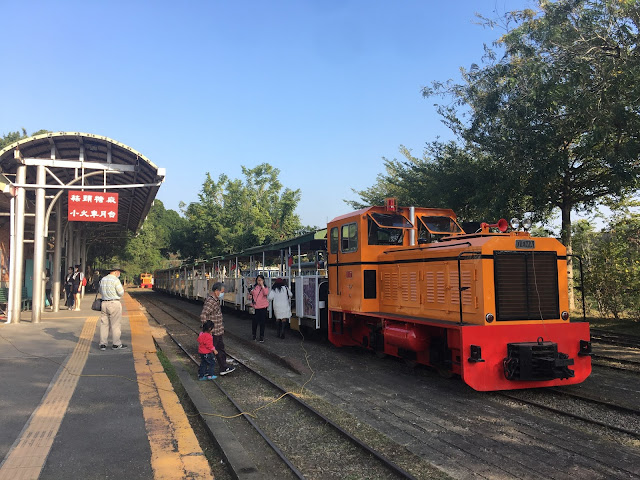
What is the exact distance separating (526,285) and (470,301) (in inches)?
31.8

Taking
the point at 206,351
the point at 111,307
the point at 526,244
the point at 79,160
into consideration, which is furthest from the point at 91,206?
the point at 526,244

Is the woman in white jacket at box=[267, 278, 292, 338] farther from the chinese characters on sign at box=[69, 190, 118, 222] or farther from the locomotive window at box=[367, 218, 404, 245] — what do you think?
the chinese characters on sign at box=[69, 190, 118, 222]

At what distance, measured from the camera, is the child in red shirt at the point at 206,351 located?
7398 millimetres

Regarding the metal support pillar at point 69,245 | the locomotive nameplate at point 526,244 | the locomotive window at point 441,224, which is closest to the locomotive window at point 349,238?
the locomotive window at point 441,224

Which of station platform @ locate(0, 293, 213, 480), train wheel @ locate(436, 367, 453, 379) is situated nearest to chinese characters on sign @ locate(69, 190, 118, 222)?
station platform @ locate(0, 293, 213, 480)

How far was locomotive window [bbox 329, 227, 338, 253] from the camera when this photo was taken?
982 cm

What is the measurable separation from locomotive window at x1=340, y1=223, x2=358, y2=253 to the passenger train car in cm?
2

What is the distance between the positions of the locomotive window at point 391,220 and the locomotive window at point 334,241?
1.28 meters

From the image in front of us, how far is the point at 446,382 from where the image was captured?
729 cm

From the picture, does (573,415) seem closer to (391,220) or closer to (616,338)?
(391,220)

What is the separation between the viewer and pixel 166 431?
182 inches

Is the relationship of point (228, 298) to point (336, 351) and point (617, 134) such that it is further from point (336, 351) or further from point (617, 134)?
point (617, 134)

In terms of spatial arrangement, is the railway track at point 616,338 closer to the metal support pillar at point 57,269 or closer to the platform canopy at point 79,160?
A: the platform canopy at point 79,160

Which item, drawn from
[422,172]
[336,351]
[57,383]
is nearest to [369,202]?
[422,172]
